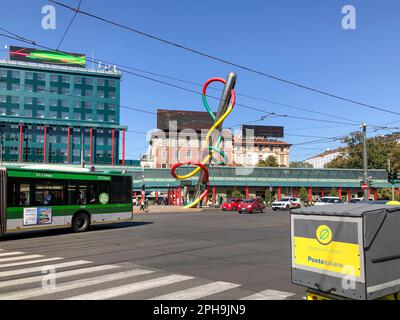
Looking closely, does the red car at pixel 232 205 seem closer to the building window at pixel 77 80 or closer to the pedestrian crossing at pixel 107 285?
the pedestrian crossing at pixel 107 285

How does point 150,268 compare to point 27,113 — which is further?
point 27,113

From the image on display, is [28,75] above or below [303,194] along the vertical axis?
above

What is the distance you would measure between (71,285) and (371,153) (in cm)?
9100

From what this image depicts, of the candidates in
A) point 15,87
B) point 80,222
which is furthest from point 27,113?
point 80,222

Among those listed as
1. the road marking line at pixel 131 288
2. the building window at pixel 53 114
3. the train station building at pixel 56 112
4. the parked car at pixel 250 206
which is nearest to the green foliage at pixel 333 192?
the parked car at pixel 250 206

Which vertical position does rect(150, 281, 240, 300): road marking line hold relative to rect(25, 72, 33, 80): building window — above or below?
below

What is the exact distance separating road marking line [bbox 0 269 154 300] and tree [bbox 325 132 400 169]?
278ft

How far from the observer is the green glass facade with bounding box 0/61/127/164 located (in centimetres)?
8356

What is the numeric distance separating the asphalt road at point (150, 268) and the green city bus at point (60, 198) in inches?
53.3

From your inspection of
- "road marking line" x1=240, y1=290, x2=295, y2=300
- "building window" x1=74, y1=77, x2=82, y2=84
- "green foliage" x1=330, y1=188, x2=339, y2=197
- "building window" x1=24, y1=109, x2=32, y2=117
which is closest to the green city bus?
"road marking line" x1=240, y1=290, x2=295, y2=300

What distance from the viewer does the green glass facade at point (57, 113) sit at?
274ft

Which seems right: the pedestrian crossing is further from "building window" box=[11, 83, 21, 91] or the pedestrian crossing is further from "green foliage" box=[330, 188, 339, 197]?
"building window" box=[11, 83, 21, 91]

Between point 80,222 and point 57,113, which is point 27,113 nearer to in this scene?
point 57,113

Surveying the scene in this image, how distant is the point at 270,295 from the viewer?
6895mm
